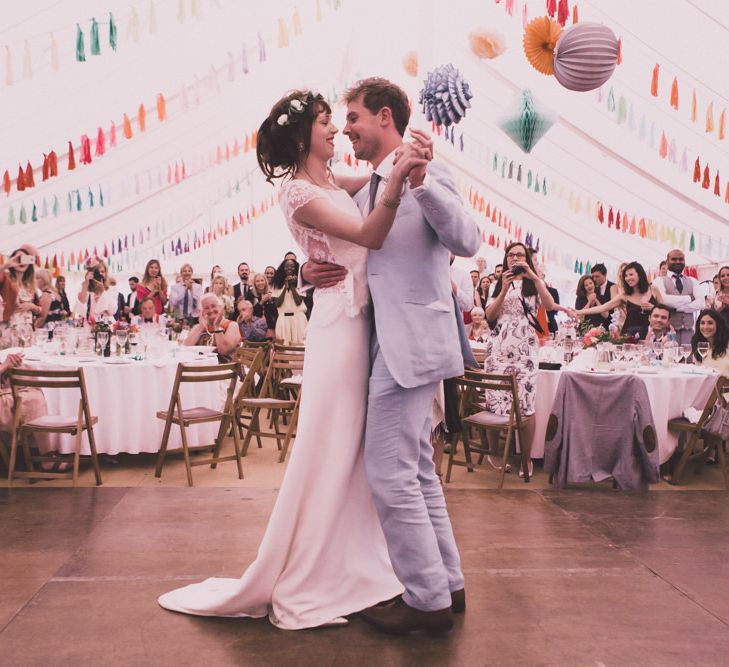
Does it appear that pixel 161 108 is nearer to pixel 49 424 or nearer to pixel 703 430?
pixel 49 424

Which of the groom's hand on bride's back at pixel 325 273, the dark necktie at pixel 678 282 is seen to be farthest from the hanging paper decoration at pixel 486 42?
the groom's hand on bride's back at pixel 325 273

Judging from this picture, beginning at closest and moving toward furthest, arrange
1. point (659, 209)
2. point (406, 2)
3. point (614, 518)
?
point (614, 518)
point (406, 2)
point (659, 209)

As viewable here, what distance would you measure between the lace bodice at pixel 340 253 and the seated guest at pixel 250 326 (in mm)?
5628

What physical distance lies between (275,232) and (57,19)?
21.2 feet

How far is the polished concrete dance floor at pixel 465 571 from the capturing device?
2199 mm

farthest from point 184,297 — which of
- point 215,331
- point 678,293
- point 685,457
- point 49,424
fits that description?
point 685,457

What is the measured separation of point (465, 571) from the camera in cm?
290

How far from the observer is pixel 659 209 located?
9.15 meters

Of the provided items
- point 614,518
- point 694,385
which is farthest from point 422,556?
point 694,385

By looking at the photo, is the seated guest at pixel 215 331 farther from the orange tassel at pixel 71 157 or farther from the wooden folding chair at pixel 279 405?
the orange tassel at pixel 71 157

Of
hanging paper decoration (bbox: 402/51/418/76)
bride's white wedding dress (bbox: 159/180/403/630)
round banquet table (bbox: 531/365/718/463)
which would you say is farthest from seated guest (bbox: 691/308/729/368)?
hanging paper decoration (bbox: 402/51/418/76)

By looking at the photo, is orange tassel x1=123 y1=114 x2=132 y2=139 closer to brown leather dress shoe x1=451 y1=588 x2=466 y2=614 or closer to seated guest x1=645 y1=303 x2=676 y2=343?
seated guest x1=645 y1=303 x2=676 y2=343

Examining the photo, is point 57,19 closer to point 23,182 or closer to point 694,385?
point 23,182

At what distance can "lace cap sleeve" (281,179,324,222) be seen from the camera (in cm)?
219
